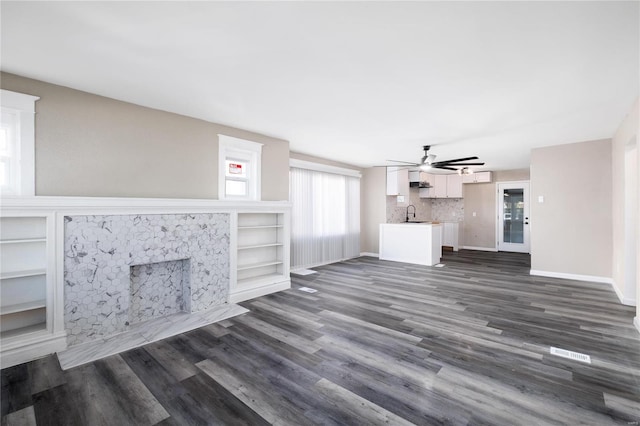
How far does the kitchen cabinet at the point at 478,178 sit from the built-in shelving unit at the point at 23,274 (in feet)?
33.0

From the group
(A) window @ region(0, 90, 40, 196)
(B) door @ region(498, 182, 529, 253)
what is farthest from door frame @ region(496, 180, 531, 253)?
(A) window @ region(0, 90, 40, 196)

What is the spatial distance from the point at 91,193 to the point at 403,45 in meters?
3.47

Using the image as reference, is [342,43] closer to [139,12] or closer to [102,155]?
[139,12]

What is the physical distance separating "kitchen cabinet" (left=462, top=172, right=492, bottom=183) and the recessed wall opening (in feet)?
28.8

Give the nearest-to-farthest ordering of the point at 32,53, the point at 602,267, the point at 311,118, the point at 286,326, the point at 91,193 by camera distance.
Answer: the point at 32,53 < the point at 91,193 < the point at 286,326 < the point at 311,118 < the point at 602,267

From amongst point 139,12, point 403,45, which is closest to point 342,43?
point 403,45

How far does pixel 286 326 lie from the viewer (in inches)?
132

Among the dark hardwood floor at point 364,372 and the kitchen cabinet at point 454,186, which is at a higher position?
the kitchen cabinet at point 454,186

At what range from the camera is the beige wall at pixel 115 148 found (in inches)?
114

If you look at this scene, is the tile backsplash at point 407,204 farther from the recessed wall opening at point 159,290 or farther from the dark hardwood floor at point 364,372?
the recessed wall opening at point 159,290

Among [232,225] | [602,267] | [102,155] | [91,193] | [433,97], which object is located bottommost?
[602,267]

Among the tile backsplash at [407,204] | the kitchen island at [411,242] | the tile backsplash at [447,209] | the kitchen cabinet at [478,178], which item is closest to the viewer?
the kitchen island at [411,242]

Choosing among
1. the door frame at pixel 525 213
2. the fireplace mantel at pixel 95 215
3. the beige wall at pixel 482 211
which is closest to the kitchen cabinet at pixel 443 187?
the beige wall at pixel 482 211

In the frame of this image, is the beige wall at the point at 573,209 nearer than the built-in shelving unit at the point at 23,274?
No
